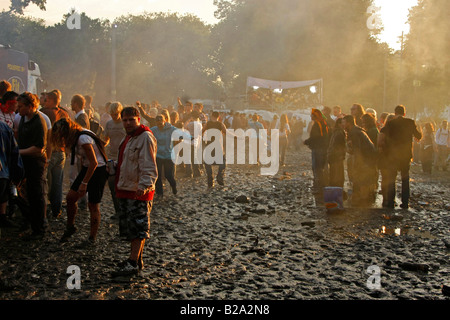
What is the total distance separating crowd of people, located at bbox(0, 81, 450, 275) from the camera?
17.9 feet

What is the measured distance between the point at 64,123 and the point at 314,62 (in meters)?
42.9

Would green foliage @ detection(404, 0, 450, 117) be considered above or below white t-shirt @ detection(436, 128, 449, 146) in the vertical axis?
above

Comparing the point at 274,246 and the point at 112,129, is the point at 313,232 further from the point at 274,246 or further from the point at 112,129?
the point at 112,129

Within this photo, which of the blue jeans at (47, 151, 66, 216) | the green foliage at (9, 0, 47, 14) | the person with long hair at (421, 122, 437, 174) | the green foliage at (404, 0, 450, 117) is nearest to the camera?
the blue jeans at (47, 151, 66, 216)

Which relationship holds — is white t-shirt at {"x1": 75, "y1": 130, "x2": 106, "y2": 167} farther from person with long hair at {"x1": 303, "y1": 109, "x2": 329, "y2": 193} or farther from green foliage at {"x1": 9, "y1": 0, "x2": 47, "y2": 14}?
green foliage at {"x1": 9, "y1": 0, "x2": 47, "y2": 14}

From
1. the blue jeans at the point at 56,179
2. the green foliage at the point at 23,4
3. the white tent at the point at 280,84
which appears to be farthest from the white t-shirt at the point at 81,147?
the white tent at the point at 280,84

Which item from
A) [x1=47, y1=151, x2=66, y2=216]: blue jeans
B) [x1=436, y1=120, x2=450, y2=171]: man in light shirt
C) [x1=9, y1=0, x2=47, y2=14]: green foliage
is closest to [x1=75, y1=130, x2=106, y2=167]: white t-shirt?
[x1=47, y1=151, x2=66, y2=216]: blue jeans

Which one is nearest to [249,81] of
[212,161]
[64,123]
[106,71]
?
[106,71]

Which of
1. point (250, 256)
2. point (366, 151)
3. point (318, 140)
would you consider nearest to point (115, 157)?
point (250, 256)

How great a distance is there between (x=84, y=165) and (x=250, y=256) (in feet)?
8.37

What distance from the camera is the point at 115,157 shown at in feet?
29.9

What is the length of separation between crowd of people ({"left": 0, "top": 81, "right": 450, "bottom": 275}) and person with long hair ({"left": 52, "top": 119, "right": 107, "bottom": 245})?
13mm

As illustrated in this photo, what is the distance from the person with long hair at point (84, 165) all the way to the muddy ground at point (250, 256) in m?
0.38

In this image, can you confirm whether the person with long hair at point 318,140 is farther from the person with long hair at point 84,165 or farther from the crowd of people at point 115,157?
the person with long hair at point 84,165
